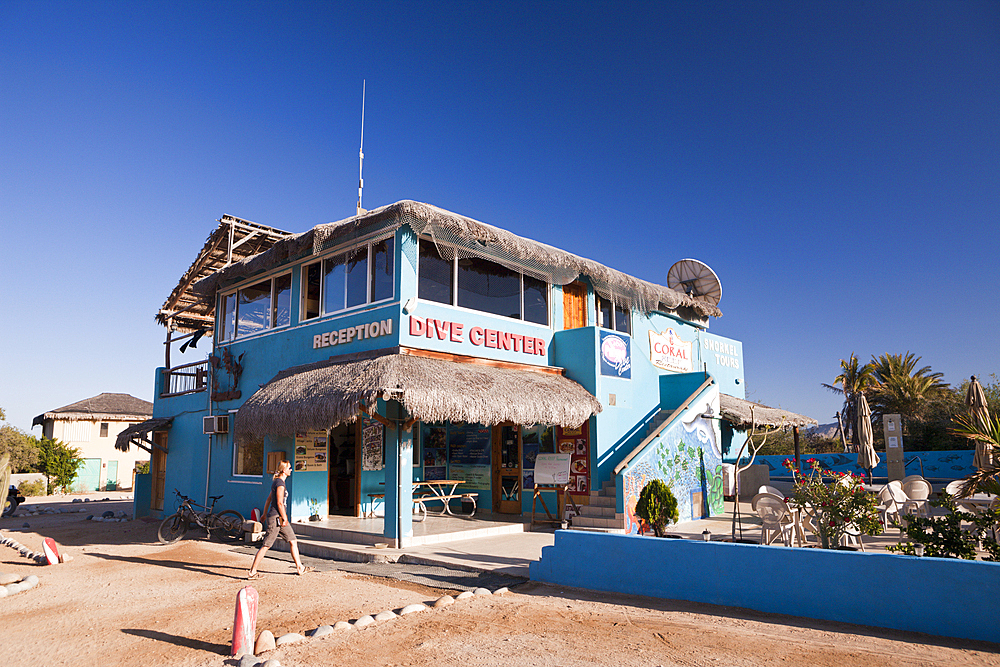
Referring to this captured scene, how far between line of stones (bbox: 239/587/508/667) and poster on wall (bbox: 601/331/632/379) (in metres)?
6.57

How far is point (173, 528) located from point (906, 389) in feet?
111

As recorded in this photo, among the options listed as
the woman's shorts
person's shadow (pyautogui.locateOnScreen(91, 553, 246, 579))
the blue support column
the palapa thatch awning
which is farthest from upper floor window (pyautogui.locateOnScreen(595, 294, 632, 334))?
the palapa thatch awning

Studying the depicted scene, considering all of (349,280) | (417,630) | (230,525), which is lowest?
(417,630)

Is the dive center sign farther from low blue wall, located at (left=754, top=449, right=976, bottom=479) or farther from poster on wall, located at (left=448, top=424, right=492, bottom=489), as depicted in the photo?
low blue wall, located at (left=754, top=449, right=976, bottom=479)

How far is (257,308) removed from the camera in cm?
1461

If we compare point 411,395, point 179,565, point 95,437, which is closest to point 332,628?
point 411,395

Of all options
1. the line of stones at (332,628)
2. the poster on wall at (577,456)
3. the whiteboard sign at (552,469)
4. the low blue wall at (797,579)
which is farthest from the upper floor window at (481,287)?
the line of stones at (332,628)

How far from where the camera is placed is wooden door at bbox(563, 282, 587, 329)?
13945mm

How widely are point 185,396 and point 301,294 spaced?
5671 mm

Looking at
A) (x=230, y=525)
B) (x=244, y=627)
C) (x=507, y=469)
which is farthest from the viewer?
(x=507, y=469)

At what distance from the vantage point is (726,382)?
65.2 ft

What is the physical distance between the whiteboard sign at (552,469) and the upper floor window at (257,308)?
6005mm

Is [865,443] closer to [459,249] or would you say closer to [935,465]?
[935,465]

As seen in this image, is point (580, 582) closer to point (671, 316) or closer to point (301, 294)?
point (301, 294)
